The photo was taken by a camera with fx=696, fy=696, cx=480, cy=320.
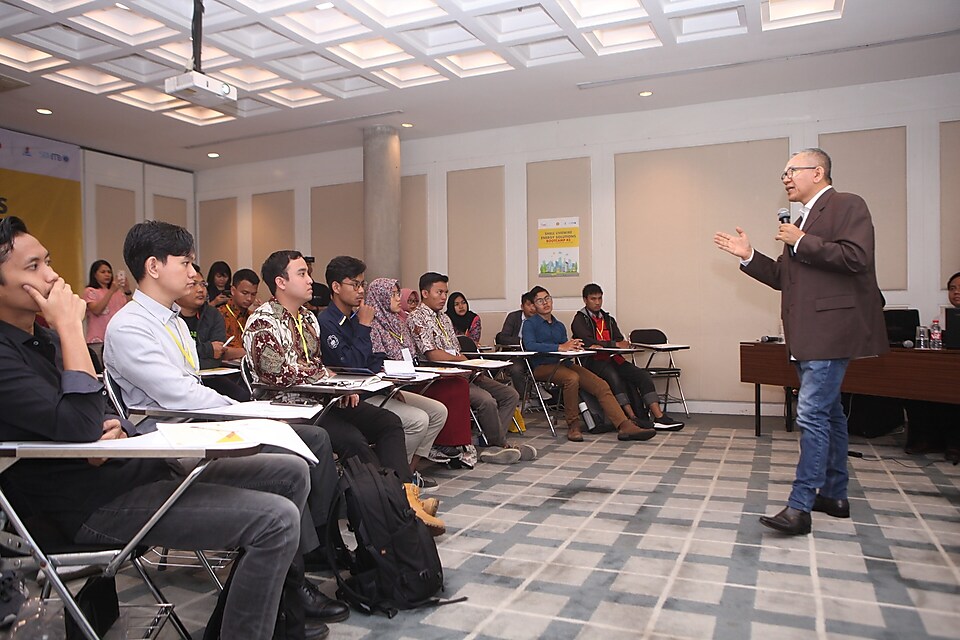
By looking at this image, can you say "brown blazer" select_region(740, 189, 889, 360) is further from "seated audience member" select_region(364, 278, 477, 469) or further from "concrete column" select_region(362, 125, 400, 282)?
"concrete column" select_region(362, 125, 400, 282)

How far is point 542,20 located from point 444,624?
5.03 metres

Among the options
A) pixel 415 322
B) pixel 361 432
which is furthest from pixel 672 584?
pixel 415 322

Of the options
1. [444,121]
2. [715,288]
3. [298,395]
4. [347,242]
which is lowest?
[298,395]

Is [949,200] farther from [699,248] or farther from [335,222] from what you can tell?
[335,222]

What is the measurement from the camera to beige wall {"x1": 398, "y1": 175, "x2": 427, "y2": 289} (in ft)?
30.5

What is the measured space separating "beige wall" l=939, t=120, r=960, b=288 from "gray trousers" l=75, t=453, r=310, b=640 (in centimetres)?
717

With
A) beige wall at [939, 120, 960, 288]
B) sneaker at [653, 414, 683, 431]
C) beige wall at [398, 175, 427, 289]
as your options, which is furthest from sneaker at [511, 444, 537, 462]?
beige wall at [939, 120, 960, 288]

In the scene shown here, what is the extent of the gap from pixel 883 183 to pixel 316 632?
7069 mm

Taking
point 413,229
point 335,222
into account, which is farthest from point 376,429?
point 335,222

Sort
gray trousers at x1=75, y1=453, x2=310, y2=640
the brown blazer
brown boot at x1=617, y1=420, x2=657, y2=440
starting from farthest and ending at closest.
Answer: brown boot at x1=617, y1=420, x2=657, y2=440 → the brown blazer → gray trousers at x1=75, y1=453, x2=310, y2=640

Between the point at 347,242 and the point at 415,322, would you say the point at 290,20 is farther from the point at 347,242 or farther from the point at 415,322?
the point at 347,242

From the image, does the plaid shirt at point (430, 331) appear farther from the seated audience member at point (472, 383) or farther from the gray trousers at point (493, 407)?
the gray trousers at point (493, 407)

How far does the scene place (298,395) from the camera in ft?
11.0

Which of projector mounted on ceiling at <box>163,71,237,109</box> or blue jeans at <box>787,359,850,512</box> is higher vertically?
projector mounted on ceiling at <box>163,71,237,109</box>
